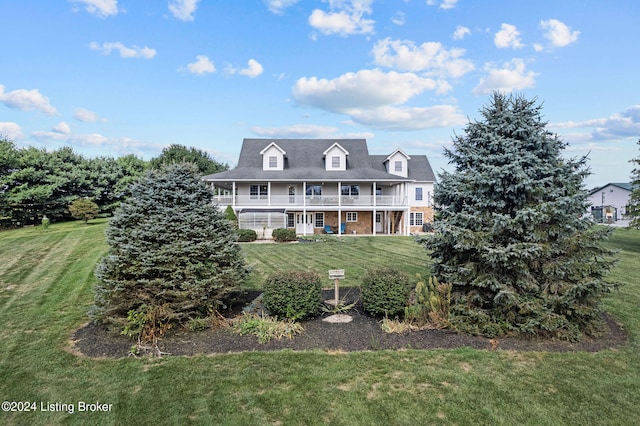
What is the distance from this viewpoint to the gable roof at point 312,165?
26359mm

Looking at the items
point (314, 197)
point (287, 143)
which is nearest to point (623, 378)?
point (314, 197)

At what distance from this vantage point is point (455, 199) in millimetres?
7031

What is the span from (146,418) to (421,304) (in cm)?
496

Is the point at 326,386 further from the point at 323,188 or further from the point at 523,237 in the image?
the point at 323,188

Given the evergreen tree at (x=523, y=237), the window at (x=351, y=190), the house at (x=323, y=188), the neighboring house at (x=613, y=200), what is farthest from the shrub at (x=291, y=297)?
the neighboring house at (x=613, y=200)

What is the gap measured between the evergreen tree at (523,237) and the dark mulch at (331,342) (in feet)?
1.03

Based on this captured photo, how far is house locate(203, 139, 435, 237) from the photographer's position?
26359 millimetres

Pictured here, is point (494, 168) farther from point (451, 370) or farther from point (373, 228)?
point (373, 228)

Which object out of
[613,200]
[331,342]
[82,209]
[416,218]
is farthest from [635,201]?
[82,209]

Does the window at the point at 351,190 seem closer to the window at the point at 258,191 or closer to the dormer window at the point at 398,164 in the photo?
the dormer window at the point at 398,164

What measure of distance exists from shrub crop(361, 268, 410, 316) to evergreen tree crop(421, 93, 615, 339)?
0.90 m

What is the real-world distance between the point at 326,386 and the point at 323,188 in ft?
79.3

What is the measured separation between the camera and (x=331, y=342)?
616 cm

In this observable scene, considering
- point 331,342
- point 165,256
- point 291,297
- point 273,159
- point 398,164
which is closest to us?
point 331,342
